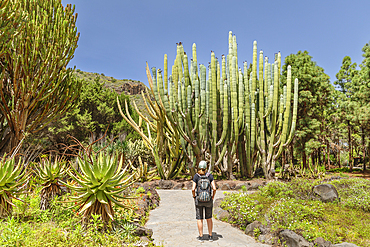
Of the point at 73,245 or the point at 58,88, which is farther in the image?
the point at 58,88

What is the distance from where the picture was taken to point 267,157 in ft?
34.1

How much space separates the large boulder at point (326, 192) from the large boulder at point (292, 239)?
2.21 m

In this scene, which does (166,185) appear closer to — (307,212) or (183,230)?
(183,230)

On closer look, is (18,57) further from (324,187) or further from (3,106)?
(324,187)

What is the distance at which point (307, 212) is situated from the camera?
4.48 metres

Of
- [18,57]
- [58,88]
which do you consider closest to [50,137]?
[58,88]

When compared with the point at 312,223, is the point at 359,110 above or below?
above

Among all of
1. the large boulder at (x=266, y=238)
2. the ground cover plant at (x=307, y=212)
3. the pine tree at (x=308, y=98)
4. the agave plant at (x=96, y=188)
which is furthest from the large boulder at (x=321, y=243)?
the pine tree at (x=308, y=98)

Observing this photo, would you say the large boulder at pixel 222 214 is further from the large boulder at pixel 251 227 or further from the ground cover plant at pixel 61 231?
the ground cover plant at pixel 61 231

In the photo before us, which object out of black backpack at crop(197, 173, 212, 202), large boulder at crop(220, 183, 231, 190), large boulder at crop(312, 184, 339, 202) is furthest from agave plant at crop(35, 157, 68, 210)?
large boulder at crop(220, 183, 231, 190)

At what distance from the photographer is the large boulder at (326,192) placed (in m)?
5.50

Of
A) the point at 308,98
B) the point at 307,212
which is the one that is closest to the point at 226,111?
the point at 307,212

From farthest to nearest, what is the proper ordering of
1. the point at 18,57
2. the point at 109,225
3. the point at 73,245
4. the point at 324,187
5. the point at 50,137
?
the point at 50,137 < the point at 18,57 < the point at 324,187 < the point at 109,225 < the point at 73,245

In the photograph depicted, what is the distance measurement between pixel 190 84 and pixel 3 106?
6.82 meters
